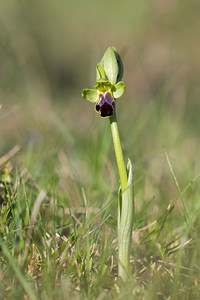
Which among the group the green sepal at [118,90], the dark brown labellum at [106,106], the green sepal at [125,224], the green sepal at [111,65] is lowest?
the green sepal at [125,224]

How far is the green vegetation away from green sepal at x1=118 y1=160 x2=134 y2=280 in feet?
0.18

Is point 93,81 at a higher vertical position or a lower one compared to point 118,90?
higher

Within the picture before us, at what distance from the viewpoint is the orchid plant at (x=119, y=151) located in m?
1.21

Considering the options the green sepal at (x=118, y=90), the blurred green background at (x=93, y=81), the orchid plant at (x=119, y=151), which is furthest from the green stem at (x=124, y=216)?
the blurred green background at (x=93, y=81)

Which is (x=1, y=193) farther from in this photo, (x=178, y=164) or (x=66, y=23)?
(x=66, y=23)

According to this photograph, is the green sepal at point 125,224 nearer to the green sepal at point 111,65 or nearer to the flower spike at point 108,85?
the flower spike at point 108,85

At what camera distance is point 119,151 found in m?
1.24

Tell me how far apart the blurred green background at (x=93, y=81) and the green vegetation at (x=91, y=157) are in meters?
0.02

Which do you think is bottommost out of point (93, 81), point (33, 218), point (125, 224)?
point (125, 224)

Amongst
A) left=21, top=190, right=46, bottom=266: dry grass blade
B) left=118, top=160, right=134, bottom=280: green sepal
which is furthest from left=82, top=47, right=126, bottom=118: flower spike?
left=21, top=190, right=46, bottom=266: dry grass blade

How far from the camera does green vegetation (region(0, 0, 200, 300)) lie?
118 cm

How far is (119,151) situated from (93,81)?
7.47ft

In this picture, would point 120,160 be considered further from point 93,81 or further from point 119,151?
point 93,81

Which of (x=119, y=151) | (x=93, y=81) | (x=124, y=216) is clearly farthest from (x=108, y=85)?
(x=93, y=81)
